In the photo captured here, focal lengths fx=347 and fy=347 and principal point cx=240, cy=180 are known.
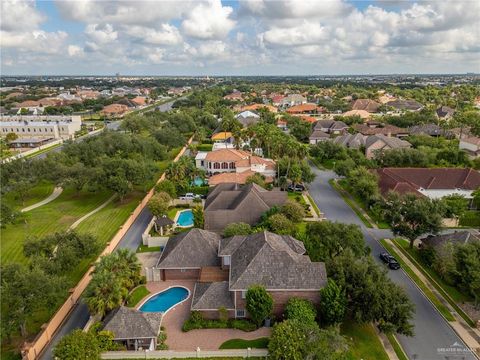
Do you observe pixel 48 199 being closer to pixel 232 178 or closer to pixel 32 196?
pixel 32 196

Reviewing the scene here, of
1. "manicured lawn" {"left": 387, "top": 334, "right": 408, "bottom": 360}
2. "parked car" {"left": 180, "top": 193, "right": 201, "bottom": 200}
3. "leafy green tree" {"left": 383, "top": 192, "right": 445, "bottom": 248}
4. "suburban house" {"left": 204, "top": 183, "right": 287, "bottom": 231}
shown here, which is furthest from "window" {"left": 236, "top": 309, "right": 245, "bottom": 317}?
"parked car" {"left": 180, "top": 193, "right": 201, "bottom": 200}

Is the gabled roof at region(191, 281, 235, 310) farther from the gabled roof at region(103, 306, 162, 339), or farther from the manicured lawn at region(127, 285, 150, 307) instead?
the manicured lawn at region(127, 285, 150, 307)

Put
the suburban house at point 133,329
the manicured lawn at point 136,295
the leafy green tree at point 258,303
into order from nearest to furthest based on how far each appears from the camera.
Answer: the suburban house at point 133,329, the leafy green tree at point 258,303, the manicured lawn at point 136,295

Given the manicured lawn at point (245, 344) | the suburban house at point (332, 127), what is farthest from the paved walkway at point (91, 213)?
the suburban house at point (332, 127)

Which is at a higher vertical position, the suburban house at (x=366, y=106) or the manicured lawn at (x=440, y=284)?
the suburban house at (x=366, y=106)

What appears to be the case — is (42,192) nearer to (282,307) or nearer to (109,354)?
(109,354)

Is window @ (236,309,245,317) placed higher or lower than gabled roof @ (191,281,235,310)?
lower

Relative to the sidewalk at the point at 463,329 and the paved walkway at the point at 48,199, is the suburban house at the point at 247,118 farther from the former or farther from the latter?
the sidewalk at the point at 463,329
